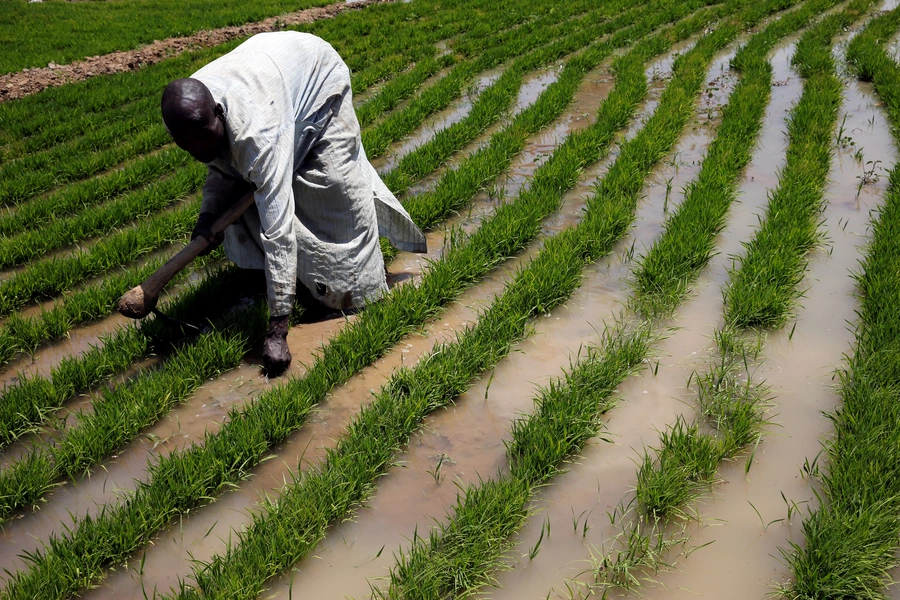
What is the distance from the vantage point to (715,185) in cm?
461

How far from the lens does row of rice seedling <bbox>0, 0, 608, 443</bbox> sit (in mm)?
2949

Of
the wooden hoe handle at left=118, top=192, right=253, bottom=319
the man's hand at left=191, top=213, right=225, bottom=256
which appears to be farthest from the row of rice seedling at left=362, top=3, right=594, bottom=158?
the wooden hoe handle at left=118, top=192, right=253, bottom=319

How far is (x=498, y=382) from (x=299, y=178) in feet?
3.95

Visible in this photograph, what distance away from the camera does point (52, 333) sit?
11.7 feet

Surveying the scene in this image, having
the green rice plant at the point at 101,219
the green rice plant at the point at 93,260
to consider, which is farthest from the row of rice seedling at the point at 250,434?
the green rice plant at the point at 101,219

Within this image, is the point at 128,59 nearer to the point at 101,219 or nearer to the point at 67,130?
the point at 67,130

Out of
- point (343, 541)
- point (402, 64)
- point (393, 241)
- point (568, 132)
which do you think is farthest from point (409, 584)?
point (402, 64)

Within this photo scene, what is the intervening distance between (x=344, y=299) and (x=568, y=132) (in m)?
3.08

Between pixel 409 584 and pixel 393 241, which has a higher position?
pixel 393 241

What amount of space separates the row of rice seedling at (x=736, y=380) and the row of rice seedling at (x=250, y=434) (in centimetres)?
121

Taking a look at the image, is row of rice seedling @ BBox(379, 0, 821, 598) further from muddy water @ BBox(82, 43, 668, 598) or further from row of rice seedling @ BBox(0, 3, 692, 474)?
row of rice seedling @ BBox(0, 3, 692, 474)

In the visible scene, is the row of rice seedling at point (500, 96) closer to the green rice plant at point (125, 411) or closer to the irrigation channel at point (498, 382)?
the irrigation channel at point (498, 382)

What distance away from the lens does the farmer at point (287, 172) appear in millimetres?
2766

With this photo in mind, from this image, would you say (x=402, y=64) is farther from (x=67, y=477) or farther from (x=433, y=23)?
(x=67, y=477)
